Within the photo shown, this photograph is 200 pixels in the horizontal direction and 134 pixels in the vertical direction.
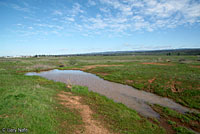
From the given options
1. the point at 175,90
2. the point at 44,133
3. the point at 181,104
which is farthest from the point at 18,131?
the point at 175,90

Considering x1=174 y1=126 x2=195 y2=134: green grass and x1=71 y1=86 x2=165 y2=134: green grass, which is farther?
x1=174 y1=126 x2=195 y2=134: green grass

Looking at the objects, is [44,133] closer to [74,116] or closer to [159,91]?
[74,116]

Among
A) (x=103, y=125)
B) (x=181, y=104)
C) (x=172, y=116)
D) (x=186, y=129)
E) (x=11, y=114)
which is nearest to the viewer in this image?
(x=11, y=114)

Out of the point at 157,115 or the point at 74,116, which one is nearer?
the point at 74,116

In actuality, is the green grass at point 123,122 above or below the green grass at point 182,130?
above

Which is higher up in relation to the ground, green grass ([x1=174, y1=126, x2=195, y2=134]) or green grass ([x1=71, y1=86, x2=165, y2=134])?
green grass ([x1=71, y1=86, x2=165, y2=134])

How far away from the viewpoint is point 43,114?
7613 mm

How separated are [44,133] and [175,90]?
17.2 metres

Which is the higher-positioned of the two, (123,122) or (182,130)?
(123,122)

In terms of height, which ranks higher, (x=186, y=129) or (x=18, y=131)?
(x=18, y=131)

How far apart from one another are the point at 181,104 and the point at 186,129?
526 cm

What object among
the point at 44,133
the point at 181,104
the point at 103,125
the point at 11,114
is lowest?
the point at 181,104

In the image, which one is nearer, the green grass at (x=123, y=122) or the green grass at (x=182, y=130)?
the green grass at (x=123, y=122)

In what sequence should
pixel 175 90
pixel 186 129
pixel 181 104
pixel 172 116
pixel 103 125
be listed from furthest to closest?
pixel 175 90, pixel 181 104, pixel 172 116, pixel 186 129, pixel 103 125
